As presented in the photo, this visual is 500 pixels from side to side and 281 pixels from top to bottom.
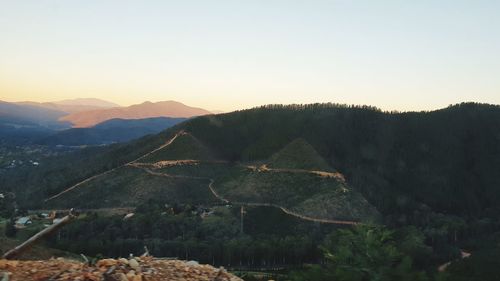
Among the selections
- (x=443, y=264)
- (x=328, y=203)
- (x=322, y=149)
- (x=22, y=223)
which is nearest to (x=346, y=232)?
(x=443, y=264)

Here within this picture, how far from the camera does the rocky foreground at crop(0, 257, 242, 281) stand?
1196cm

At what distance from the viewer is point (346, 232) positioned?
20.5m

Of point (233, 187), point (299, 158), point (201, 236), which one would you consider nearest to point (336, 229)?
A: point (201, 236)

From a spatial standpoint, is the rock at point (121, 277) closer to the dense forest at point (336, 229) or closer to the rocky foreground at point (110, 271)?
the rocky foreground at point (110, 271)

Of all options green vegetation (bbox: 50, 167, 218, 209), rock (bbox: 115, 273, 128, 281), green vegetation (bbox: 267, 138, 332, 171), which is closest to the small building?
green vegetation (bbox: 50, 167, 218, 209)

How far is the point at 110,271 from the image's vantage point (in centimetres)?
1213

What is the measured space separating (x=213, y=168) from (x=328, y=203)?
54617mm

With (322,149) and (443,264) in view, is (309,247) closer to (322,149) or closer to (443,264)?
(443,264)

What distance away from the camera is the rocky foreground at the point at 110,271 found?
1196cm

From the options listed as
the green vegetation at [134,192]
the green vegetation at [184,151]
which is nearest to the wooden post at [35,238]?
the green vegetation at [134,192]

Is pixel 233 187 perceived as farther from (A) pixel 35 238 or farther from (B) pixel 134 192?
(A) pixel 35 238

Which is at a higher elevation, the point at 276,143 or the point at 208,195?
the point at 276,143

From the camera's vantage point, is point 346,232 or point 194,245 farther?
point 194,245

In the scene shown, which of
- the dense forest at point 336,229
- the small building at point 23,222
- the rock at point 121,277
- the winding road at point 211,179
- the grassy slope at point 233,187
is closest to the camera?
the rock at point 121,277
